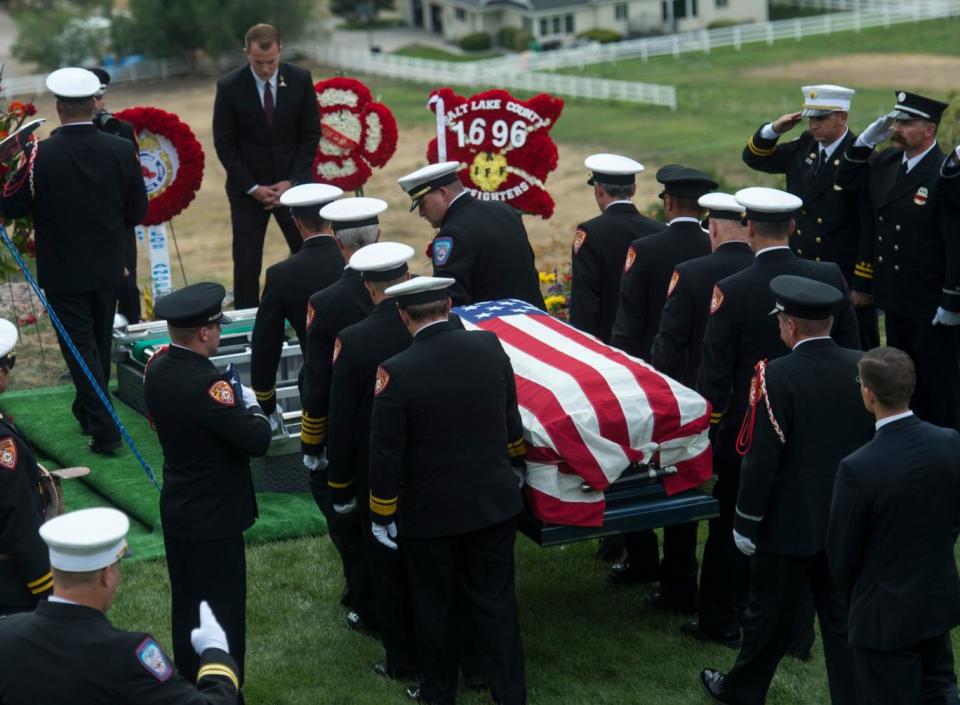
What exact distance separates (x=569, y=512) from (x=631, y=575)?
1353 mm

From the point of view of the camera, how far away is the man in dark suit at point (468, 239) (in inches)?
280

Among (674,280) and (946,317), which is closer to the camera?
(674,280)

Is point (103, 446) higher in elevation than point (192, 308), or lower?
lower

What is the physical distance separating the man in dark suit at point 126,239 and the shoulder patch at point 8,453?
4.29m

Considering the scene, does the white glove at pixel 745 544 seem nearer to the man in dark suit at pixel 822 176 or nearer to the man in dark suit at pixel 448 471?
the man in dark suit at pixel 448 471

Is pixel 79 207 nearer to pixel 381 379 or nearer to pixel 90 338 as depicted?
pixel 90 338

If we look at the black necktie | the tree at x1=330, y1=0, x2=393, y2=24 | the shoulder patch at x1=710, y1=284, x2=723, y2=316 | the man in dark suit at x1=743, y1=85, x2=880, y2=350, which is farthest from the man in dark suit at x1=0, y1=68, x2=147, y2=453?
the tree at x1=330, y1=0, x2=393, y2=24

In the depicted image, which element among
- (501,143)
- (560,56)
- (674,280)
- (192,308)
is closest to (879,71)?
(560,56)

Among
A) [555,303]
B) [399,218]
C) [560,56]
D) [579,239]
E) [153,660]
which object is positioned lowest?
[399,218]

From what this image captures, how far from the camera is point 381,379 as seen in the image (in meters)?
5.56

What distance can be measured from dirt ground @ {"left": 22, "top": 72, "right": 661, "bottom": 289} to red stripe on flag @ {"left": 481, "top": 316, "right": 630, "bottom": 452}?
8588mm

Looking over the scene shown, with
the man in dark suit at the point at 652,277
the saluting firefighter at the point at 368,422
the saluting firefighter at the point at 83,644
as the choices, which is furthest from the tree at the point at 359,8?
the saluting firefighter at the point at 83,644

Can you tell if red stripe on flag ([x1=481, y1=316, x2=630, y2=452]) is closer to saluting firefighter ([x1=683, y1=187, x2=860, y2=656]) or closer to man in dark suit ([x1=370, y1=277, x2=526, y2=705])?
man in dark suit ([x1=370, y1=277, x2=526, y2=705])

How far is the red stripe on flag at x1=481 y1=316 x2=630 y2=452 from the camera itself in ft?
19.0
